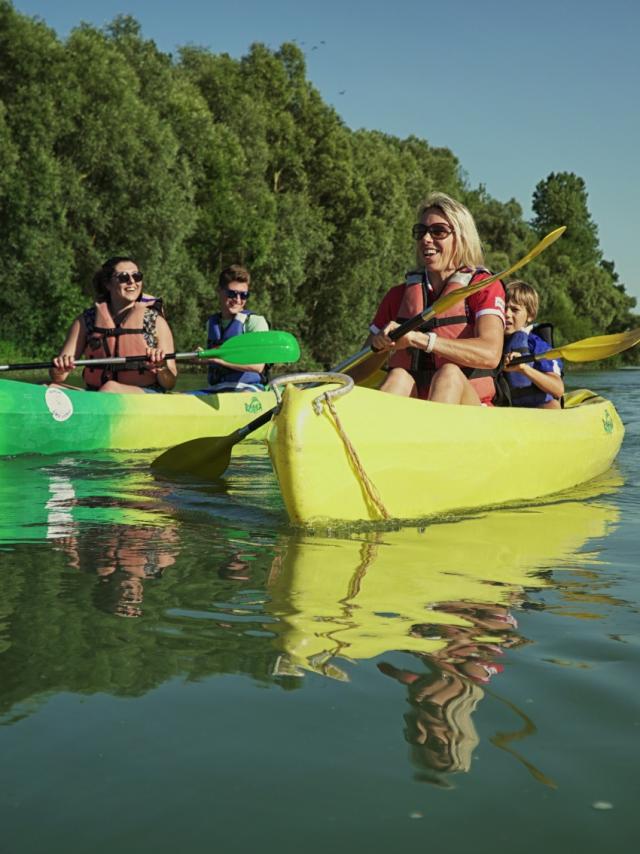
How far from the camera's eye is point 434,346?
4.19 meters

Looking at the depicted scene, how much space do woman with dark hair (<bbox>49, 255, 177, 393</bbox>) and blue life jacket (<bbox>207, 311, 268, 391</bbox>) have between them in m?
0.79

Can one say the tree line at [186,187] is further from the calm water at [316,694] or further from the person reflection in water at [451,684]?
the person reflection in water at [451,684]

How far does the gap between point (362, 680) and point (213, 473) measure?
3484 millimetres

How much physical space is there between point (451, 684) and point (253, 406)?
5.87 metres

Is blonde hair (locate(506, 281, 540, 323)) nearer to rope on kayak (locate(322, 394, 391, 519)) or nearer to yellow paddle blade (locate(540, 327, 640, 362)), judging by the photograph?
yellow paddle blade (locate(540, 327, 640, 362))

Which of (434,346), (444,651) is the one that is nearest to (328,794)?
(444,651)

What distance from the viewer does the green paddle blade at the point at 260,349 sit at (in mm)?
6699

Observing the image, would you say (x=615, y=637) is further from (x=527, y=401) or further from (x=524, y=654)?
(x=527, y=401)

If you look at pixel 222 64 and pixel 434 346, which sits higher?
pixel 222 64

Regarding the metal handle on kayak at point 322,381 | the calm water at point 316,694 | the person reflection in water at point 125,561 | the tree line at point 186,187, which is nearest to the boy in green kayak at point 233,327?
the metal handle on kayak at point 322,381

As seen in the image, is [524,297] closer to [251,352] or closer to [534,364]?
[534,364]

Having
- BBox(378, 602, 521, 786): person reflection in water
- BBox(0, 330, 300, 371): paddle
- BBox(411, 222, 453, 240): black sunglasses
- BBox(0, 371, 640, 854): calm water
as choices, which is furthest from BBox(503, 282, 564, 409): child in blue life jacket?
BBox(378, 602, 521, 786): person reflection in water

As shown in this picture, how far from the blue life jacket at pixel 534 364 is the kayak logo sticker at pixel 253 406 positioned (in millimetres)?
2063

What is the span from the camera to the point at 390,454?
3.78 metres
